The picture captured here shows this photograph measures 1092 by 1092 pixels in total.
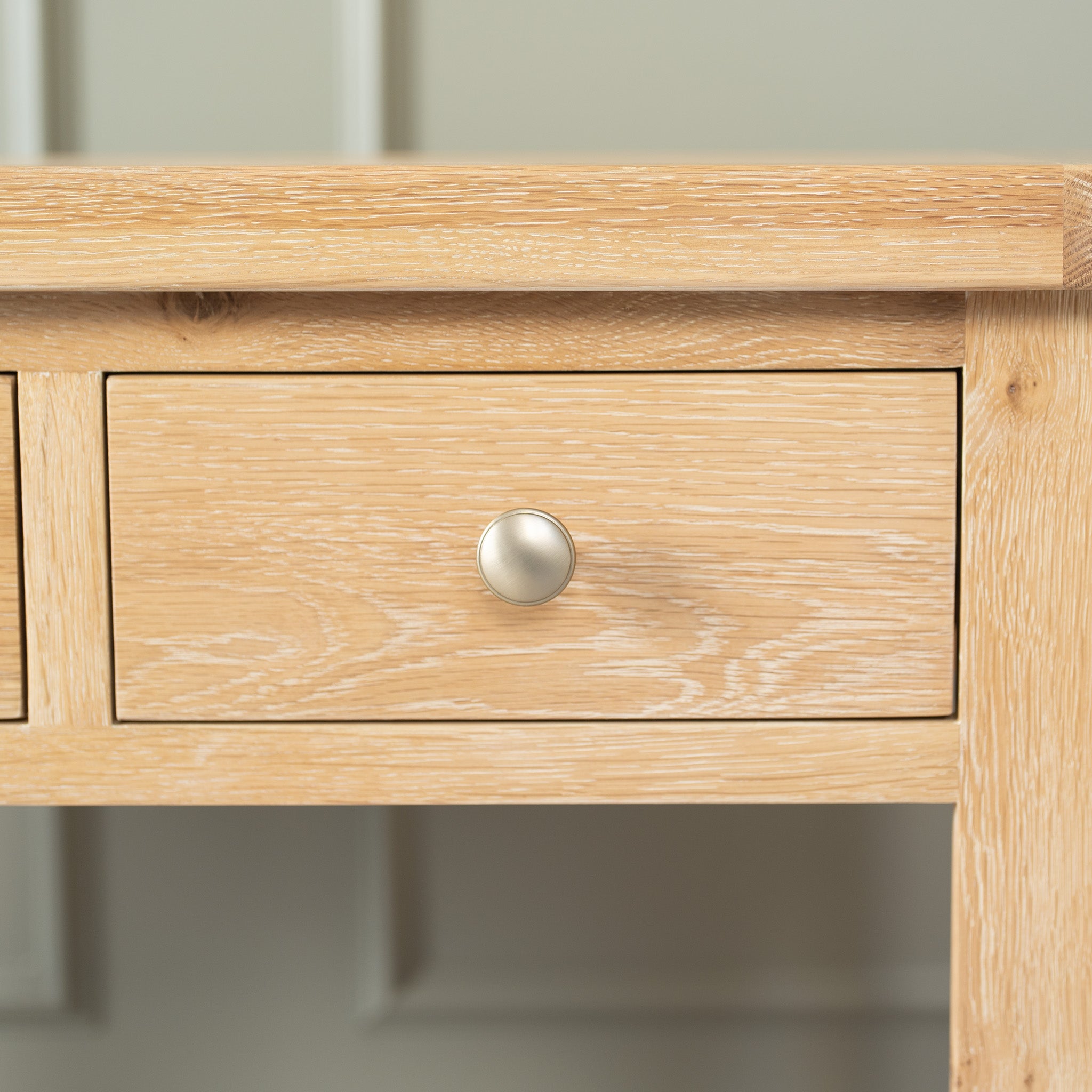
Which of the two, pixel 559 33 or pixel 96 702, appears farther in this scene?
pixel 559 33

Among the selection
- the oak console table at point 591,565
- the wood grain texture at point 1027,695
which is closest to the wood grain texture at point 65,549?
the oak console table at point 591,565

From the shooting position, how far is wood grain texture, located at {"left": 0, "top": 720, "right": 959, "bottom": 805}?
320 millimetres

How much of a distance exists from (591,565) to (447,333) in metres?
0.08

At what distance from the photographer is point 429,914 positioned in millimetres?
741

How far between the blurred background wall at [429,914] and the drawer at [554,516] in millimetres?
419

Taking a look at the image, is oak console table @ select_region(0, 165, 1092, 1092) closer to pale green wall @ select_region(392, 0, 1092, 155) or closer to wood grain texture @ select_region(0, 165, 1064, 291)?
wood grain texture @ select_region(0, 165, 1064, 291)

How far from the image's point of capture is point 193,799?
1.06 ft

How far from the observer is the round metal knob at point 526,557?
30cm

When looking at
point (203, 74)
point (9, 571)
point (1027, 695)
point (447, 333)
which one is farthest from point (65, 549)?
point (203, 74)

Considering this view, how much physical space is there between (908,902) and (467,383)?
1.92 ft

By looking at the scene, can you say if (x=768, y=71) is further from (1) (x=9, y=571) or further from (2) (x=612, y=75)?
(1) (x=9, y=571)

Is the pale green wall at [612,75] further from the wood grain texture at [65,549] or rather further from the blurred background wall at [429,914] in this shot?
the wood grain texture at [65,549]


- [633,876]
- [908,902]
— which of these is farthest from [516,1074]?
[908,902]

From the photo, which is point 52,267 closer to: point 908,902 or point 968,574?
point 968,574
